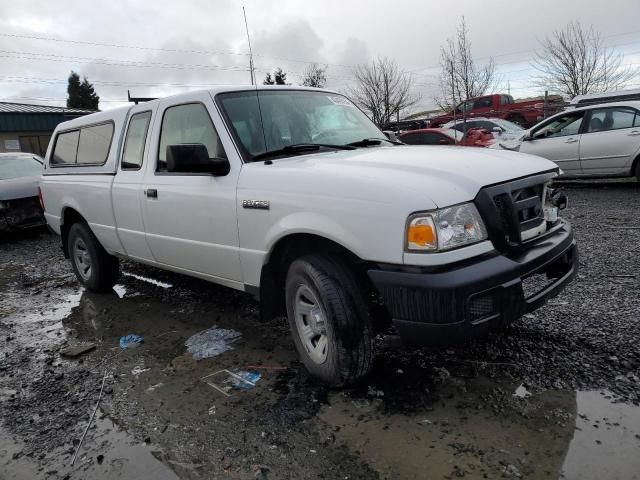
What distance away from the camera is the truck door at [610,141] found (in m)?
9.05

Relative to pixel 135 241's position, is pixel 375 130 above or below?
above

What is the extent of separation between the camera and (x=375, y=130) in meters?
4.28

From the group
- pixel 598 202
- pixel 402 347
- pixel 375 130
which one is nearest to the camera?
pixel 402 347

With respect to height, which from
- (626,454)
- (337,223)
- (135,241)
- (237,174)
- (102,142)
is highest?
(102,142)

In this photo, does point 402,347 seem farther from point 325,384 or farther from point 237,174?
point 237,174

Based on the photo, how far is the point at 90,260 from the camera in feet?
18.1

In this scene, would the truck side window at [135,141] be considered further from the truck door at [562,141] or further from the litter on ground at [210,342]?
the truck door at [562,141]

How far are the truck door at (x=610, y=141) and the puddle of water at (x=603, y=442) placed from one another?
7.78 meters

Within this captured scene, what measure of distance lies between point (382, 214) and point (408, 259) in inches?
10.2

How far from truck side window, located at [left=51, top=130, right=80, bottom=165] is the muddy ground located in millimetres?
2037

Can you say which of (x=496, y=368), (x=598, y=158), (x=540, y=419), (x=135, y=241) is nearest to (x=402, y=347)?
(x=496, y=368)

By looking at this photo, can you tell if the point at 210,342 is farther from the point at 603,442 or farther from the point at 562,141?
the point at 562,141

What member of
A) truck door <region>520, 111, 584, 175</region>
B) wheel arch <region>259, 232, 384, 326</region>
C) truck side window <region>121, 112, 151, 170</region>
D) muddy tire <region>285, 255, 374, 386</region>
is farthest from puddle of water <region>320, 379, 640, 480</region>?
truck door <region>520, 111, 584, 175</region>

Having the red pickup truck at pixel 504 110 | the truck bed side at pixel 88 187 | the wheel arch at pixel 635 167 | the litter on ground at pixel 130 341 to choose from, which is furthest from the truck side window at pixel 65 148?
the red pickup truck at pixel 504 110
